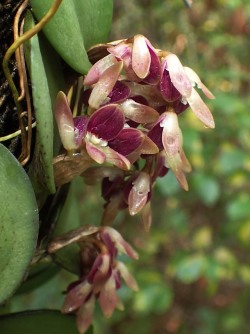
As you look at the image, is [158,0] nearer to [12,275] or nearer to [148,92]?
[148,92]

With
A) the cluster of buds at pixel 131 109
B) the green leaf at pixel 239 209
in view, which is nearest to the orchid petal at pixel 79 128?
the cluster of buds at pixel 131 109

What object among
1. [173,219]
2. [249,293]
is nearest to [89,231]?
[173,219]

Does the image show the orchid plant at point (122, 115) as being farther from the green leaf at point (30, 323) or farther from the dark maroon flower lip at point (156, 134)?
the green leaf at point (30, 323)

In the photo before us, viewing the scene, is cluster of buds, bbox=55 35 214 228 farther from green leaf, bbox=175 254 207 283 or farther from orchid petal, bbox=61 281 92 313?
green leaf, bbox=175 254 207 283

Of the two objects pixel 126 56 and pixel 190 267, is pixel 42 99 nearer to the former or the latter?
pixel 126 56

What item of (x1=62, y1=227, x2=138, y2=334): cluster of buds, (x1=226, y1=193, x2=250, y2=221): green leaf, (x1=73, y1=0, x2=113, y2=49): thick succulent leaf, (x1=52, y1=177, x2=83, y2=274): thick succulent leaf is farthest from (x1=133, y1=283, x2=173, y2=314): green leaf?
(x1=73, y1=0, x2=113, y2=49): thick succulent leaf

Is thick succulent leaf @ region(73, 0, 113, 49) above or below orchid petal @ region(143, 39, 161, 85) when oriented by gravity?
above
